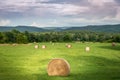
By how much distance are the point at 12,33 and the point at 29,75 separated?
116m

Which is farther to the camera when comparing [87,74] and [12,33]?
[12,33]

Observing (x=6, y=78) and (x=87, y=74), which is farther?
(x=87, y=74)

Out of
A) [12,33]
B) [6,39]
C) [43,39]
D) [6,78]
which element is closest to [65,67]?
[6,78]

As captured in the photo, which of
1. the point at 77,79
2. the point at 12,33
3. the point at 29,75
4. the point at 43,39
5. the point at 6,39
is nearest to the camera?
the point at 77,79

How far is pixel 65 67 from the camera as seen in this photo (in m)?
23.6

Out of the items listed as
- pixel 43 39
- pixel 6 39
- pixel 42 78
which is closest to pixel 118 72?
pixel 42 78

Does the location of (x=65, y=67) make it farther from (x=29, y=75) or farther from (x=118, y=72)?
(x=118, y=72)

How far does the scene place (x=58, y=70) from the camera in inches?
928

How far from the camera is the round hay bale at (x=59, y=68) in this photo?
2348cm

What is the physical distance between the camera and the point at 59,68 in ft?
77.2

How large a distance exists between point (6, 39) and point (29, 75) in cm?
10348

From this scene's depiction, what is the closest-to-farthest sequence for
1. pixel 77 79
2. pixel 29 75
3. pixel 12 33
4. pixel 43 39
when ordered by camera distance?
1. pixel 77 79
2. pixel 29 75
3. pixel 12 33
4. pixel 43 39

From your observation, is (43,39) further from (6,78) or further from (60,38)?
(6,78)

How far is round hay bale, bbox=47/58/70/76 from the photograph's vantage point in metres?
23.5
